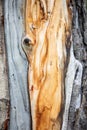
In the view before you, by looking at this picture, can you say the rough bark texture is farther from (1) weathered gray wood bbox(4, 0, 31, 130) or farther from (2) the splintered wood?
(1) weathered gray wood bbox(4, 0, 31, 130)

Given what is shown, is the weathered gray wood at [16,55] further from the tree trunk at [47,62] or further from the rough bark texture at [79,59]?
the rough bark texture at [79,59]

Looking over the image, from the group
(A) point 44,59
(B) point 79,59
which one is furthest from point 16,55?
(B) point 79,59

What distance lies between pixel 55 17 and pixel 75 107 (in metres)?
0.31

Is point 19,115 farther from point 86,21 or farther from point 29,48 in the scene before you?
point 86,21

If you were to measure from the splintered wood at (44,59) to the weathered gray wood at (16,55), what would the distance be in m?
0.02

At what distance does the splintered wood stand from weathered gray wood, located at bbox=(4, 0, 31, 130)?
0.02m

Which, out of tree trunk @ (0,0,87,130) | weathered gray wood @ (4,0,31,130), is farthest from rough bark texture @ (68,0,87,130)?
weathered gray wood @ (4,0,31,130)

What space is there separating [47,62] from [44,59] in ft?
0.05

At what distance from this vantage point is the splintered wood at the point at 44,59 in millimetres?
1673

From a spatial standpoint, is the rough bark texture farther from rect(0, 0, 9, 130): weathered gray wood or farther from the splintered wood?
rect(0, 0, 9, 130): weathered gray wood

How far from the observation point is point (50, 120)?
1.68m

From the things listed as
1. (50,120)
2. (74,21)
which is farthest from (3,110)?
(74,21)

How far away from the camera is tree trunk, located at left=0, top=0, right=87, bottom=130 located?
5.49 ft

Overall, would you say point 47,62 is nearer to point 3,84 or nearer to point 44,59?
point 44,59
